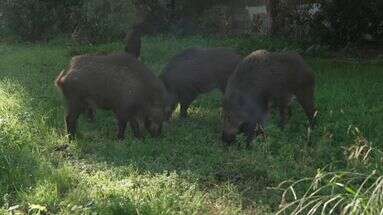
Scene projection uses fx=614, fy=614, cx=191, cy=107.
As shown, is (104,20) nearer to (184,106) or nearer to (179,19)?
(179,19)

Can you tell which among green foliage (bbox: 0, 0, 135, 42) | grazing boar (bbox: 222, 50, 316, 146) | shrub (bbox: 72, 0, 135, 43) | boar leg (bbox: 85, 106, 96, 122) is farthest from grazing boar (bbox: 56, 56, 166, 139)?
green foliage (bbox: 0, 0, 135, 42)

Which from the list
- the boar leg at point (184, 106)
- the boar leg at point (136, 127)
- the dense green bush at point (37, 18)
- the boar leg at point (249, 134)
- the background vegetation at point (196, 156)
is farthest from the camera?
the dense green bush at point (37, 18)

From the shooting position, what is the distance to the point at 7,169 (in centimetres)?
582

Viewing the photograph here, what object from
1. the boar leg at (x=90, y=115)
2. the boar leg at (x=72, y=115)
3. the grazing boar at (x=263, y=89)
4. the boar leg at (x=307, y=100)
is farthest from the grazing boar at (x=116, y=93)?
the boar leg at (x=307, y=100)

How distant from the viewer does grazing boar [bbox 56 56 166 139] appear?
7438 millimetres

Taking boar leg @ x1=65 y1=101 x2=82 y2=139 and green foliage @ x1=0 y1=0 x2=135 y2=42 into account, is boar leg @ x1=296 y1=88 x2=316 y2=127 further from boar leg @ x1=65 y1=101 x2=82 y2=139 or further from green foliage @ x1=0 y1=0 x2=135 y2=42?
green foliage @ x1=0 y1=0 x2=135 y2=42

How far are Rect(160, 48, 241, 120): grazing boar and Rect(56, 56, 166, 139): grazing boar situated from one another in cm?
106

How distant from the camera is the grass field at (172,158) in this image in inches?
203

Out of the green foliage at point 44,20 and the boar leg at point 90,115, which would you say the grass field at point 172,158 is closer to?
the boar leg at point 90,115

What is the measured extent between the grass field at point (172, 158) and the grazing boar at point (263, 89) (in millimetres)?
277

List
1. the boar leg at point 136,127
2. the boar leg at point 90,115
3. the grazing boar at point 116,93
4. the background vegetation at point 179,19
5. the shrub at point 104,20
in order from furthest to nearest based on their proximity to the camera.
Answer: the shrub at point 104,20 → the background vegetation at point 179,19 → the boar leg at point 90,115 → the boar leg at point 136,127 → the grazing boar at point 116,93

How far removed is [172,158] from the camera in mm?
6559

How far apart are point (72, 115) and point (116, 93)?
596 millimetres

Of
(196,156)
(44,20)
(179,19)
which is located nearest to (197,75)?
(196,156)
